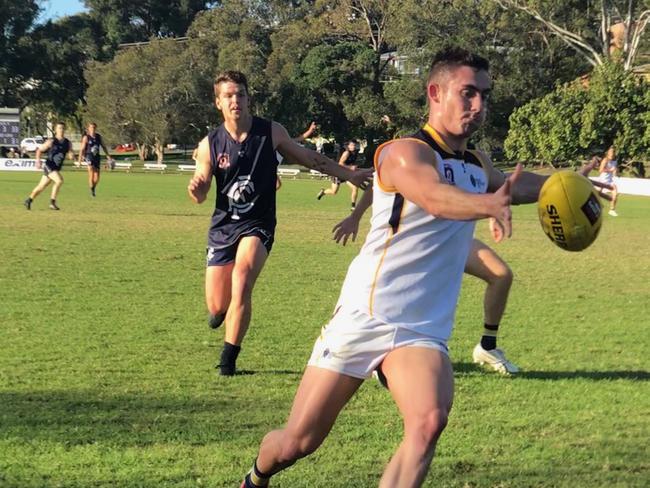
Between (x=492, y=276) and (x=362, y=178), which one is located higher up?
(x=362, y=178)

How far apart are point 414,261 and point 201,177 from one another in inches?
141

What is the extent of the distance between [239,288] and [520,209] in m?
22.3

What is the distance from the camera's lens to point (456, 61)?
393cm

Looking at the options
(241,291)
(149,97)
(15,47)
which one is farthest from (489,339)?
(15,47)

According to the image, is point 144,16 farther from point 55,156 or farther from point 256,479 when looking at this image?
point 256,479

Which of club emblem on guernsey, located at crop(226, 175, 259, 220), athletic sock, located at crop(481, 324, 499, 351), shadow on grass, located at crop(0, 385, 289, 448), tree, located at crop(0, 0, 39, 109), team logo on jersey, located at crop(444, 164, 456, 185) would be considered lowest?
shadow on grass, located at crop(0, 385, 289, 448)

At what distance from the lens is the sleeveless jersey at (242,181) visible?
24.2 ft

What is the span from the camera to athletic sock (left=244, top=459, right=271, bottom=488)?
13.8 feet

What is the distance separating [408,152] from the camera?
12.4ft

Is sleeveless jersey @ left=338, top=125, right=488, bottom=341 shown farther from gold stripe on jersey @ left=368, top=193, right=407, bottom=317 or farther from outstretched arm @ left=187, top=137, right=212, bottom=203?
outstretched arm @ left=187, top=137, right=212, bottom=203

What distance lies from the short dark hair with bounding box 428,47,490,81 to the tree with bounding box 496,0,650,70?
53384mm

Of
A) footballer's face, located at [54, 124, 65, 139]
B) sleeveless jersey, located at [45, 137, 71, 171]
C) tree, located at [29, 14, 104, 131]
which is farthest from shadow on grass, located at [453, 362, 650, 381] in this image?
tree, located at [29, 14, 104, 131]

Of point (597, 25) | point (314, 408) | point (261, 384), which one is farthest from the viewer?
point (597, 25)

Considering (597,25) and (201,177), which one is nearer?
(201,177)
